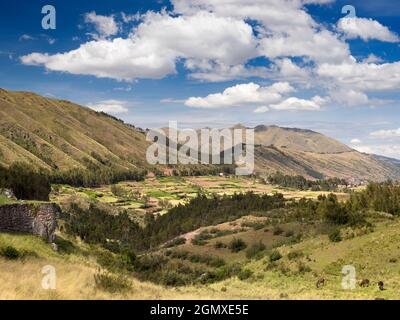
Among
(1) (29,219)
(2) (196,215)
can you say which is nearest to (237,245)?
(1) (29,219)

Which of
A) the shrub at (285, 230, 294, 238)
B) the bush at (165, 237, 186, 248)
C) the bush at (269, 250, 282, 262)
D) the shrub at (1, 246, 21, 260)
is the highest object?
the shrub at (1, 246, 21, 260)

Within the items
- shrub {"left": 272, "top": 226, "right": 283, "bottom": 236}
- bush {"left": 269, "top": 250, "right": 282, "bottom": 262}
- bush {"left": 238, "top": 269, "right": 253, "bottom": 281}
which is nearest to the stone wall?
bush {"left": 238, "top": 269, "right": 253, "bottom": 281}

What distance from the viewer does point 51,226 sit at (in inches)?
1350

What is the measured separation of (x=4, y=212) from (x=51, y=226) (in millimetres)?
4989

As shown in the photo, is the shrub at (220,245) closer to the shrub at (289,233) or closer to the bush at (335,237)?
the shrub at (289,233)

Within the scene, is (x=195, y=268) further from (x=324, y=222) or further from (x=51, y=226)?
(x=51, y=226)

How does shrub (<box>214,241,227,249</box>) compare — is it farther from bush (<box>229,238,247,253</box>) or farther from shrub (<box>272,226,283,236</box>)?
shrub (<box>272,226,283,236</box>)

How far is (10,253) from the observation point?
83.0ft

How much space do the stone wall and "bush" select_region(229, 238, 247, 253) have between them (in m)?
66.3

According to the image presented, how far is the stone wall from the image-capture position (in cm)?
3015

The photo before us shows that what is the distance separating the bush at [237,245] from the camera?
317 feet

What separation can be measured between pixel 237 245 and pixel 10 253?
76352 millimetres

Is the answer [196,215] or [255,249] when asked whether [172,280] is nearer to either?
[255,249]

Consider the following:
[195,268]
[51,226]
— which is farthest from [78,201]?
[51,226]
